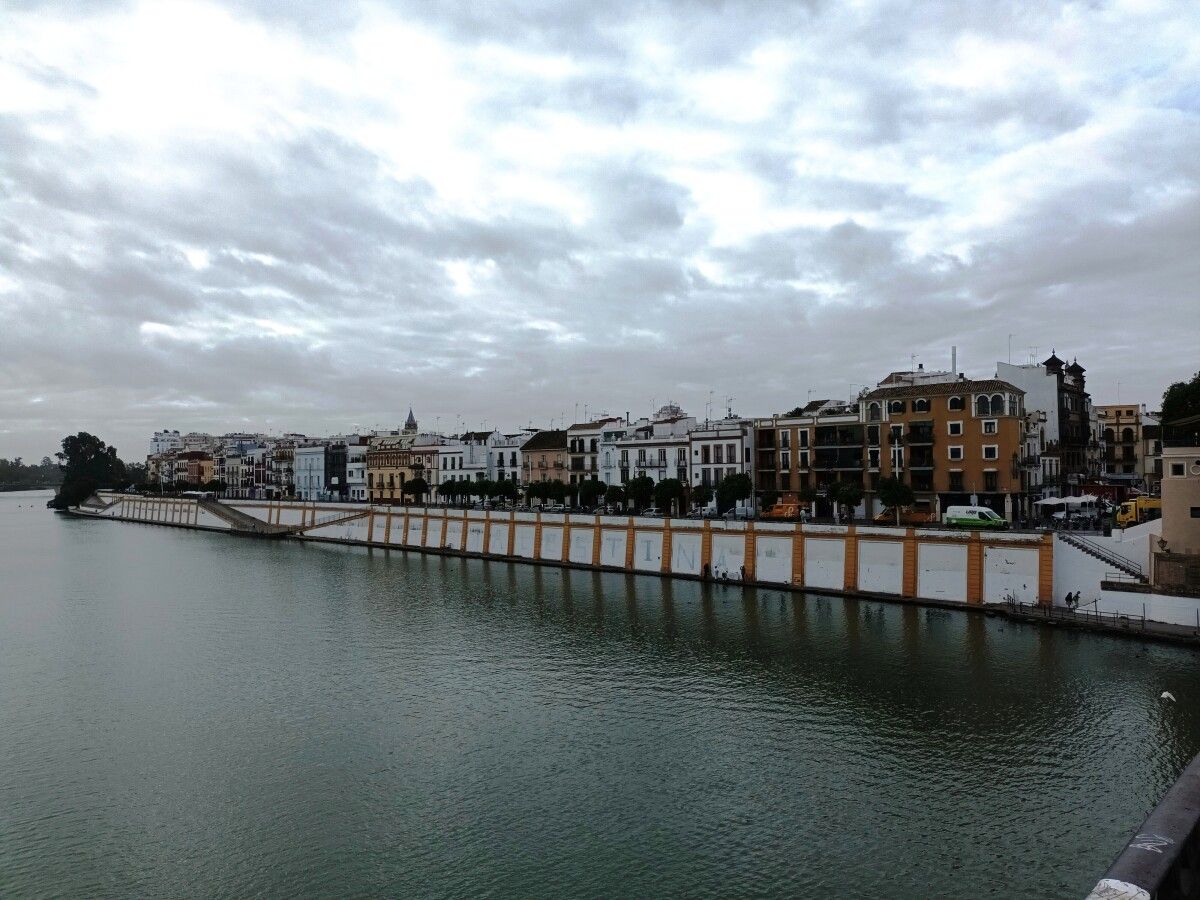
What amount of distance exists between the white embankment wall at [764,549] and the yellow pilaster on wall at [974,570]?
5cm

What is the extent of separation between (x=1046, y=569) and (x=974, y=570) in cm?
370

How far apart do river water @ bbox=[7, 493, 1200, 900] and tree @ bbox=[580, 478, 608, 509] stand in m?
33.3

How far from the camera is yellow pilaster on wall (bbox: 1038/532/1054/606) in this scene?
4425 centimetres

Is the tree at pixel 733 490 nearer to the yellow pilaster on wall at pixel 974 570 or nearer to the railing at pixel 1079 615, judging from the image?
the yellow pilaster on wall at pixel 974 570

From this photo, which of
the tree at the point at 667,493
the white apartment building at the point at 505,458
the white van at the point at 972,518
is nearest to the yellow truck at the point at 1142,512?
the white van at the point at 972,518

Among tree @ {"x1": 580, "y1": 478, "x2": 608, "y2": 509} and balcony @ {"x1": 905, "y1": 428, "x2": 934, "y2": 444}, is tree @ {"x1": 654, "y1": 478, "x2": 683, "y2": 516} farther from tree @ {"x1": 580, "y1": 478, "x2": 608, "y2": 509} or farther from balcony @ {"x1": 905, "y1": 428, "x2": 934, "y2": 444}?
balcony @ {"x1": 905, "y1": 428, "x2": 934, "y2": 444}

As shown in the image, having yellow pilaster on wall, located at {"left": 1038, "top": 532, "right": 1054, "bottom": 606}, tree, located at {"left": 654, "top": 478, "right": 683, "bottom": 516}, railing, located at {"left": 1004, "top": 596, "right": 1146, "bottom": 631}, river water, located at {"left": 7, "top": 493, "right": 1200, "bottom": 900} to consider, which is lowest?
river water, located at {"left": 7, "top": 493, "right": 1200, "bottom": 900}

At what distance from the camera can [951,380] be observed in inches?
2867

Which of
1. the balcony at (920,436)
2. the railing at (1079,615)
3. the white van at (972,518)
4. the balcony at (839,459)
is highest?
the balcony at (920,436)

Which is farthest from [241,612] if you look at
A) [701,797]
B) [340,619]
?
[701,797]

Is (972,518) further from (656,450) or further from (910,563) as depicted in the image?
(656,450)

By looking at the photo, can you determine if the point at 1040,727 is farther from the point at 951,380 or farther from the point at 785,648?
the point at 951,380

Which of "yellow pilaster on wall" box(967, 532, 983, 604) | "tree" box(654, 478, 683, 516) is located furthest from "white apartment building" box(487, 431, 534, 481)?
"yellow pilaster on wall" box(967, 532, 983, 604)

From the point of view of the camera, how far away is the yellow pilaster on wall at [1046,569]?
44.2 metres
